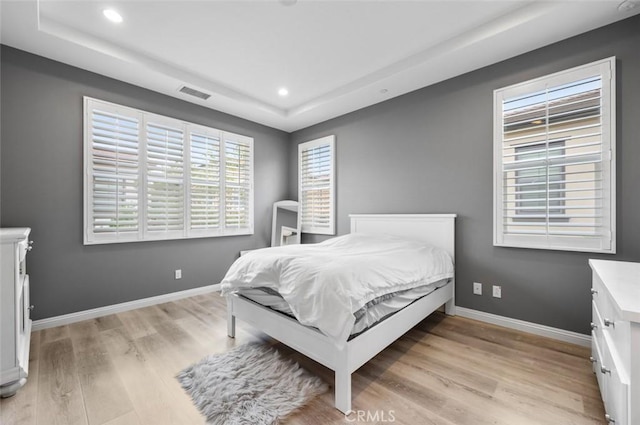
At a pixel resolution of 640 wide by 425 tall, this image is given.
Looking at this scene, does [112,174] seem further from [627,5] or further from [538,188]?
[627,5]

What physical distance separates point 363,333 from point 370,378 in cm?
40

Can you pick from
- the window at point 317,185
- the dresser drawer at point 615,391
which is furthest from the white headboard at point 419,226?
the dresser drawer at point 615,391

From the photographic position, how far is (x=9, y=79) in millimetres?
2424

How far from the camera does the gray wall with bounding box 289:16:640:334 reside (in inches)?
82.7

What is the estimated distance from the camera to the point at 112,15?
2178 mm

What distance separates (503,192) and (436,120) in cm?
109

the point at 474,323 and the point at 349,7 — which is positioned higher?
the point at 349,7

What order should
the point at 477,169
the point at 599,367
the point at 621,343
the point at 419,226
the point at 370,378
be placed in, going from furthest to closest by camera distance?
the point at 419,226
the point at 477,169
the point at 370,378
the point at 599,367
the point at 621,343

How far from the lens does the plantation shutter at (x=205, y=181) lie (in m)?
Answer: 3.63

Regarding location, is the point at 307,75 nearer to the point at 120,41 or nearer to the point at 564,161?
the point at 120,41

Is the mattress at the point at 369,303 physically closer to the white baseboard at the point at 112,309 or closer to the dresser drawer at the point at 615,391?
the dresser drawer at the point at 615,391

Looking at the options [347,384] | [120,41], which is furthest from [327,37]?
[347,384]

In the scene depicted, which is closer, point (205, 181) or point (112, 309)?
point (112, 309)

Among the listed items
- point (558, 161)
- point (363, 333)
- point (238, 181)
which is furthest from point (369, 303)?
point (238, 181)
